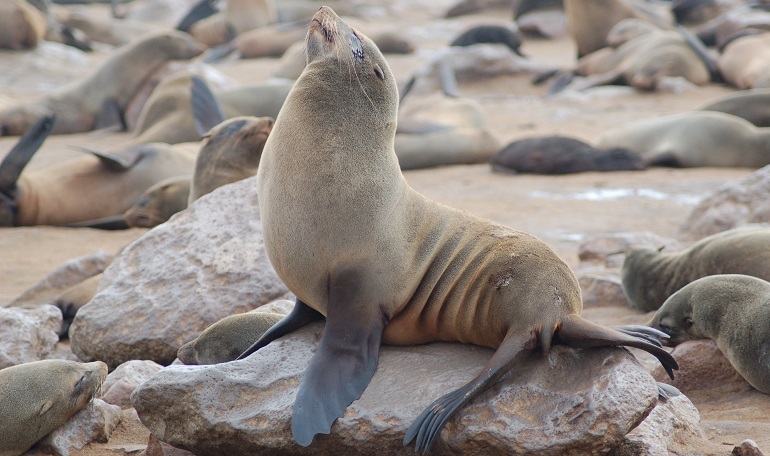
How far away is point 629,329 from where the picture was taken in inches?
133

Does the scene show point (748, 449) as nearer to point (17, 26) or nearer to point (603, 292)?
point (603, 292)

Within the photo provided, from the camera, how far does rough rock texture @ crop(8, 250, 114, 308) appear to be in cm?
588

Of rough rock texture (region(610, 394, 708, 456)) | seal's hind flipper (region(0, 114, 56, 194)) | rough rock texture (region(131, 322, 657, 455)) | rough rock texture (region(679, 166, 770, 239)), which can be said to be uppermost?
rough rock texture (region(131, 322, 657, 455))

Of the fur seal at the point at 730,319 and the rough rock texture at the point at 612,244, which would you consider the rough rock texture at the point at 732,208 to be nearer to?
the rough rock texture at the point at 612,244

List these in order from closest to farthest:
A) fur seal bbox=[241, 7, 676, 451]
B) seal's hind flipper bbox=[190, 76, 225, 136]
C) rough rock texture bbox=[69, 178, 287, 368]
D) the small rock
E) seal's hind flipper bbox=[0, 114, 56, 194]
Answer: the small rock
fur seal bbox=[241, 7, 676, 451]
rough rock texture bbox=[69, 178, 287, 368]
seal's hind flipper bbox=[0, 114, 56, 194]
seal's hind flipper bbox=[190, 76, 225, 136]

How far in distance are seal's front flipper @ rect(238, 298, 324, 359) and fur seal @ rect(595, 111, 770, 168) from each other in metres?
6.75

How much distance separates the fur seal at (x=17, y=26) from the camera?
14852 millimetres

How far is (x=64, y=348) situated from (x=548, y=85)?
10.9 metres

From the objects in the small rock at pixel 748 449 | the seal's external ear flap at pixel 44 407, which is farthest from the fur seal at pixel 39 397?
the small rock at pixel 748 449

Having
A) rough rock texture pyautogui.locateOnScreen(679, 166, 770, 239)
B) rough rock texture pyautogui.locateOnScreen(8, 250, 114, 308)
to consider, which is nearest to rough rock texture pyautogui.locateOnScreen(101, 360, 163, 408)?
rough rock texture pyautogui.locateOnScreen(8, 250, 114, 308)

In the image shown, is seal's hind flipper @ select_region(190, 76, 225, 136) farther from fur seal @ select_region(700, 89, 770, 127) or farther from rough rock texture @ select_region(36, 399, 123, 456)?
fur seal @ select_region(700, 89, 770, 127)

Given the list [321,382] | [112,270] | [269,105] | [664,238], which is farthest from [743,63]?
[321,382]

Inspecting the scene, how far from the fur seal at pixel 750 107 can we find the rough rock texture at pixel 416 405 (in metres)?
8.36

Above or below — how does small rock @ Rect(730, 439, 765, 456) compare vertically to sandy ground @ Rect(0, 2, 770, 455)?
above
